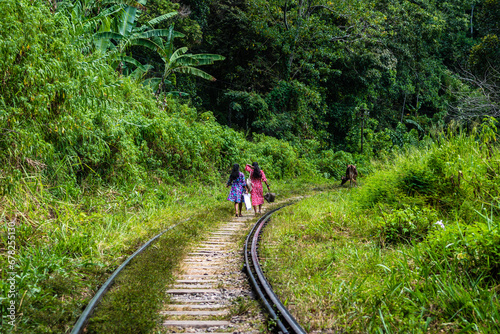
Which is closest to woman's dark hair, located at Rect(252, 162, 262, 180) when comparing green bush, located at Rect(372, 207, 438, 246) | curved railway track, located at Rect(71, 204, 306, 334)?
curved railway track, located at Rect(71, 204, 306, 334)

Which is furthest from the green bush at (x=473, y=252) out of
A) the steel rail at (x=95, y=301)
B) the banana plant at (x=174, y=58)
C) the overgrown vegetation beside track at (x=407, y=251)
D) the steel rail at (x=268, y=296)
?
the banana plant at (x=174, y=58)

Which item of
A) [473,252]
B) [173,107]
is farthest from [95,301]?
[173,107]

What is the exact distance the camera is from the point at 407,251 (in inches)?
202

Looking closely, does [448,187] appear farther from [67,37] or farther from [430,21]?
[430,21]

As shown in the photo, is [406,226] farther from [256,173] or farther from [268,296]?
[256,173]

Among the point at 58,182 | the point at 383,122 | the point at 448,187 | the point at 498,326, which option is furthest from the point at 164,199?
the point at 383,122

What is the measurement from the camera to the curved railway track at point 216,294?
383 centimetres

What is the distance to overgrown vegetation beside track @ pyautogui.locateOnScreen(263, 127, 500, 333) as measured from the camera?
3.67 meters

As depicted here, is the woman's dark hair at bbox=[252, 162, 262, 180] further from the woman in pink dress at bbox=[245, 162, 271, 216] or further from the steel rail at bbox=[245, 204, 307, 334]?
the steel rail at bbox=[245, 204, 307, 334]

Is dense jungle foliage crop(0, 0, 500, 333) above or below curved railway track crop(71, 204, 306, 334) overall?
above

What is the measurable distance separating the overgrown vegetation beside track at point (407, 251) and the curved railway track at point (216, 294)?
30 cm

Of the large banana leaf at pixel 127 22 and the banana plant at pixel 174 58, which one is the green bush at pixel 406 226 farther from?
the banana plant at pixel 174 58

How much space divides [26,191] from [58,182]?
1319 mm

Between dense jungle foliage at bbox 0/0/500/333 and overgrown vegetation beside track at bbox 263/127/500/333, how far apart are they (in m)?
0.54
